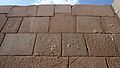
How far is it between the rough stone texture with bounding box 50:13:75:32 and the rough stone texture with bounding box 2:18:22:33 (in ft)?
1.72

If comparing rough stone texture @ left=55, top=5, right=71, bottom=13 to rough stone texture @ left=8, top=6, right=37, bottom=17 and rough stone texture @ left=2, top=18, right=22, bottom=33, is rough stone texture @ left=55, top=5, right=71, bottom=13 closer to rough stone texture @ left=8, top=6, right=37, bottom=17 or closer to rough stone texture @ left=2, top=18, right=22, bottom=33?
rough stone texture @ left=8, top=6, right=37, bottom=17

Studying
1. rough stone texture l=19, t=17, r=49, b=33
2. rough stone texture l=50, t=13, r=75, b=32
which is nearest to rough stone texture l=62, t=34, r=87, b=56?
rough stone texture l=50, t=13, r=75, b=32

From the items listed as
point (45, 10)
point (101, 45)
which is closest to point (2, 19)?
point (45, 10)

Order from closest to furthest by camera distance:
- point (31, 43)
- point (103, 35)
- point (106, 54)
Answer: point (106, 54), point (31, 43), point (103, 35)

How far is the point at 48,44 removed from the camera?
296cm

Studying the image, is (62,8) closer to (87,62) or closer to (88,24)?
(88,24)

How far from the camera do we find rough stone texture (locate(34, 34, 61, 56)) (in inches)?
110

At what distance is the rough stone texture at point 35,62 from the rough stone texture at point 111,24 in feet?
3.36

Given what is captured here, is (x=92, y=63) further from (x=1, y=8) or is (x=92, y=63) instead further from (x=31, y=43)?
(x=1, y=8)

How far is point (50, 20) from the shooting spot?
3.65 meters

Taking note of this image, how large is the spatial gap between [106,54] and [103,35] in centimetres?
50

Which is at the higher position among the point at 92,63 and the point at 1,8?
the point at 1,8

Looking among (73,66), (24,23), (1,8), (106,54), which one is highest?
(1,8)

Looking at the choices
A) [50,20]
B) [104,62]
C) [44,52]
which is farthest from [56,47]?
[50,20]
